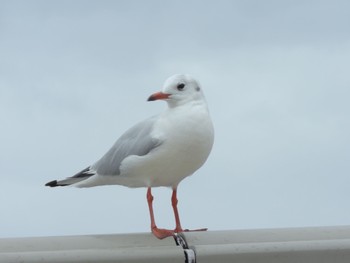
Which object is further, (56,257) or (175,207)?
(175,207)

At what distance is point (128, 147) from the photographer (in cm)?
395

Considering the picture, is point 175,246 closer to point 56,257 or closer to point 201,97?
point 56,257

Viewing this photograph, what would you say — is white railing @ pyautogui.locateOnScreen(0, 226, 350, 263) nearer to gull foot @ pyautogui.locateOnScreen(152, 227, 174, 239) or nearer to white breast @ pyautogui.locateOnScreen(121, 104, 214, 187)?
gull foot @ pyautogui.locateOnScreen(152, 227, 174, 239)

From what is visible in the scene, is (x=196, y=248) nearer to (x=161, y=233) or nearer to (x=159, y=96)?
(x=161, y=233)

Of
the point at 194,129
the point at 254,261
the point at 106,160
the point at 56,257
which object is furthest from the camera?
the point at 106,160

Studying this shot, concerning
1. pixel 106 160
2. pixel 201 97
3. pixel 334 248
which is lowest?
pixel 334 248

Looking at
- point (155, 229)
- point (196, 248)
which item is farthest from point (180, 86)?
point (196, 248)

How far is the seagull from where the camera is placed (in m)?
3.74

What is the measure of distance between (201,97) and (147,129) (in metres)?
0.34

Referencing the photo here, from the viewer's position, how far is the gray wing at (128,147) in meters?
3.82

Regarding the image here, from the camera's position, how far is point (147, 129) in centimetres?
391

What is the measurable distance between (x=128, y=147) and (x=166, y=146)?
0.29m

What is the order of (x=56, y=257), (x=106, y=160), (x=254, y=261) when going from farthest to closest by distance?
(x=106, y=160), (x=254, y=261), (x=56, y=257)

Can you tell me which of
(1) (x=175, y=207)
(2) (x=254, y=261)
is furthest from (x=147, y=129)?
(2) (x=254, y=261)
